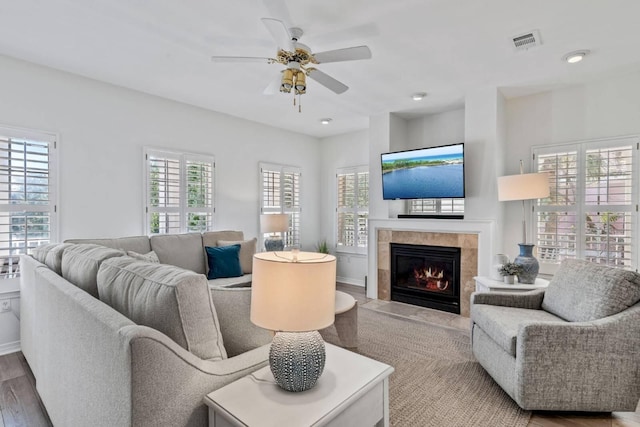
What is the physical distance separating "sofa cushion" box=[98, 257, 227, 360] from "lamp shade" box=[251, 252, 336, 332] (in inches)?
9.0

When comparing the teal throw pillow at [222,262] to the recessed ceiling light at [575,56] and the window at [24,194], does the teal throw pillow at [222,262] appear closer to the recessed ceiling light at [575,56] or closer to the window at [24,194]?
the window at [24,194]

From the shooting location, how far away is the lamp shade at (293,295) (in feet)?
3.75

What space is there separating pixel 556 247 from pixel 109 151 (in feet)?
17.4

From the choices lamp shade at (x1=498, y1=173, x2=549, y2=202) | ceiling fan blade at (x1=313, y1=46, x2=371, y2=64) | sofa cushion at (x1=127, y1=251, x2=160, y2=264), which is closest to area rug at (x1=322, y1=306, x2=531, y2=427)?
lamp shade at (x1=498, y1=173, x2=549, y2=202)

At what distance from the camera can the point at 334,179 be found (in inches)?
242

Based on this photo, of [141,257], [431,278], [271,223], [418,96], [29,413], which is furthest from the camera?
[271,223]

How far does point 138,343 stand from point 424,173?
3.93 metres

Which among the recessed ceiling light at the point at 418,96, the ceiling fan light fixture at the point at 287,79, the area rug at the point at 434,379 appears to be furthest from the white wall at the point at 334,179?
the ceiling fan light fixture at the point at 287,79

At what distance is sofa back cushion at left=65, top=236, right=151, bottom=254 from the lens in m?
3.30

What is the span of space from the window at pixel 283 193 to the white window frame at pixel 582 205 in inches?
140

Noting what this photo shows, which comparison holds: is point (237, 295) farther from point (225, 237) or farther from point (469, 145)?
point (469, 145)

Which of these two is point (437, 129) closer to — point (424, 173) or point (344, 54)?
point (424, 173)

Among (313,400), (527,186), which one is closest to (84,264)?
(313,400)

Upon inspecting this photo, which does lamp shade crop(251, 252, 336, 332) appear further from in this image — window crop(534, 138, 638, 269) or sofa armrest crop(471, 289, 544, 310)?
window crop(534, 138, 638, 269)
